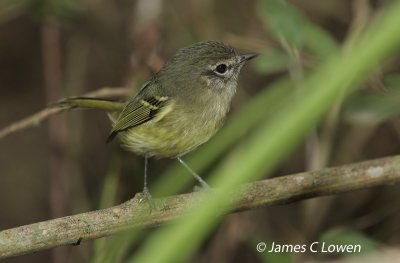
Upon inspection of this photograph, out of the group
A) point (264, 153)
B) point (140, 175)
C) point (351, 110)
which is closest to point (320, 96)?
point (264, 153)

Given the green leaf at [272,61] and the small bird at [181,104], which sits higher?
the green leaf at [272,61]

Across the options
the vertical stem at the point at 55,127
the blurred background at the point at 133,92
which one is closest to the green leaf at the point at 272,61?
the blurred background at the point at 133,92

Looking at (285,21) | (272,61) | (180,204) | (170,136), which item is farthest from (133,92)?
(180,204)

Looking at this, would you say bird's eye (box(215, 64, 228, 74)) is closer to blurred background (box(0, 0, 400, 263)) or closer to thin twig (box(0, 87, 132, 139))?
blurred background (box(0, 0, 400, 263))

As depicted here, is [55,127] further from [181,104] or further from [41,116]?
[181,104]

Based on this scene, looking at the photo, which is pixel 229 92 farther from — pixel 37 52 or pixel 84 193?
pixel 37 52

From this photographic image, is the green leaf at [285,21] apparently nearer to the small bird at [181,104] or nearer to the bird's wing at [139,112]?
the small bird at [181,104]

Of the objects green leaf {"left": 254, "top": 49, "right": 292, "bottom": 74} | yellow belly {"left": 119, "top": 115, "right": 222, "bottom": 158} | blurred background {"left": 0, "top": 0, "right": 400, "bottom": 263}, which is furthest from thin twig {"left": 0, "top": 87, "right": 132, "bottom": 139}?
green leaf {"left": 254, "top": 49, "right": 292, "bottom": 74}
